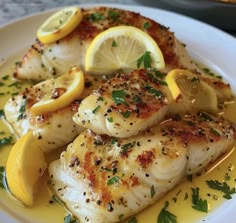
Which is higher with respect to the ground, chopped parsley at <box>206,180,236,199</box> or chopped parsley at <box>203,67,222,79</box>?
chopped parsley at <box>203,67,222,79</box>

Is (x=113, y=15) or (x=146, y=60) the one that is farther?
(x=113, y=15)

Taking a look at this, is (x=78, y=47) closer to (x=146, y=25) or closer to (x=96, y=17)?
(x=96, y=17)

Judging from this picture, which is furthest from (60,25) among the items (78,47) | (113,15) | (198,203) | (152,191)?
(198,203)

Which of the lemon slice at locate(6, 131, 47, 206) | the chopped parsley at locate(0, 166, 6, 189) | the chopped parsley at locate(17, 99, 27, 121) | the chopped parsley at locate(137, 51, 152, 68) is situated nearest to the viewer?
the lemon slice at locate(6, 131, 47, 206)

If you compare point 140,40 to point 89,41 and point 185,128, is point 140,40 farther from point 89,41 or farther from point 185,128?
point 185,128

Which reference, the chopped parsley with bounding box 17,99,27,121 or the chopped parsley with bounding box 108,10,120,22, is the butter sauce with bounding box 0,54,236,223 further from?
the chopped parsley with bounding box 108,10,120,22

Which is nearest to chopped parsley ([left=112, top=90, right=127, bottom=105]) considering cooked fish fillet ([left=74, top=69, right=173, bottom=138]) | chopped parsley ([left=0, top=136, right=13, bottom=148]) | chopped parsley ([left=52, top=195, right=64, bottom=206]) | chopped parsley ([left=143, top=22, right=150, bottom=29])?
cooked fish fillet ([left=74, top=69, right=173, bottom=138])

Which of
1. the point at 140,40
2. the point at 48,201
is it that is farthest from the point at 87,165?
the point at 140,40
